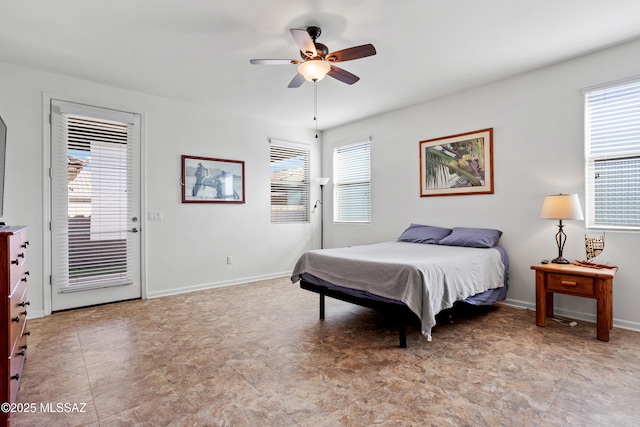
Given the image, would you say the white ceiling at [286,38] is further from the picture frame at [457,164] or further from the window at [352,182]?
the window at [352,182]

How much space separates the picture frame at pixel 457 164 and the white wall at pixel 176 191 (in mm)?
2286

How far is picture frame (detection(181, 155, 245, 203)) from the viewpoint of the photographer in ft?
15.3

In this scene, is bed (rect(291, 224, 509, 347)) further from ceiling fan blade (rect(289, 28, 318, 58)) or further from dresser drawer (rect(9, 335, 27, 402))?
dresser drawer (rect(9, 335, 27, 402))

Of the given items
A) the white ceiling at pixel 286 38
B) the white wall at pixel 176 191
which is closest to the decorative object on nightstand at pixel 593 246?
the white ceiling at pixel 286 38

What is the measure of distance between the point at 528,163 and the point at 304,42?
2.84 metres

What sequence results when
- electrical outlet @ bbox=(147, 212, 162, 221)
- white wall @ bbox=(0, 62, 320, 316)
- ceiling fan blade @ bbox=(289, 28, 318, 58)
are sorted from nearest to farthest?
ceiling fan blade @ bbox=(289, 28, 318, 58) < white wall @ bbox=(0, 62, 320, 316) < electrical outlet @ bbox=(147, 212, 162, 221)

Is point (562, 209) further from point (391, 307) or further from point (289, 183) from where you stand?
point (289, 183)

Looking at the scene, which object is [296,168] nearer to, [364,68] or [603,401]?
[364,68]

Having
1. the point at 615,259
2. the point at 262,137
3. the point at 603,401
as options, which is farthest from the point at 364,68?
the point at 603,401

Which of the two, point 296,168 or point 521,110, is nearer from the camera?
point 521,110

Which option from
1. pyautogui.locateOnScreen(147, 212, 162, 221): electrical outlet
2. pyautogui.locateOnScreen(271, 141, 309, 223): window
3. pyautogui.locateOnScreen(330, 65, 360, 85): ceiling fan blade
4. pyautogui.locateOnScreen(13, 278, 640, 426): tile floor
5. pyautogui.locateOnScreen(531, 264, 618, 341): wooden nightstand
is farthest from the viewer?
pyautogui.locateOnScreen(271, 141, 309, 223): window

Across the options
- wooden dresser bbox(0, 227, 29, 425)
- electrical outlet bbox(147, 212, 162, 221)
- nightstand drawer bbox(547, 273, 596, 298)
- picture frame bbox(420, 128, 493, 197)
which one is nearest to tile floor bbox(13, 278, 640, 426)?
wooden dresser bbox(0, 227, 29, 425)

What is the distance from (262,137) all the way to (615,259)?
4733 mm

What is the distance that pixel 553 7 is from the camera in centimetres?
249
